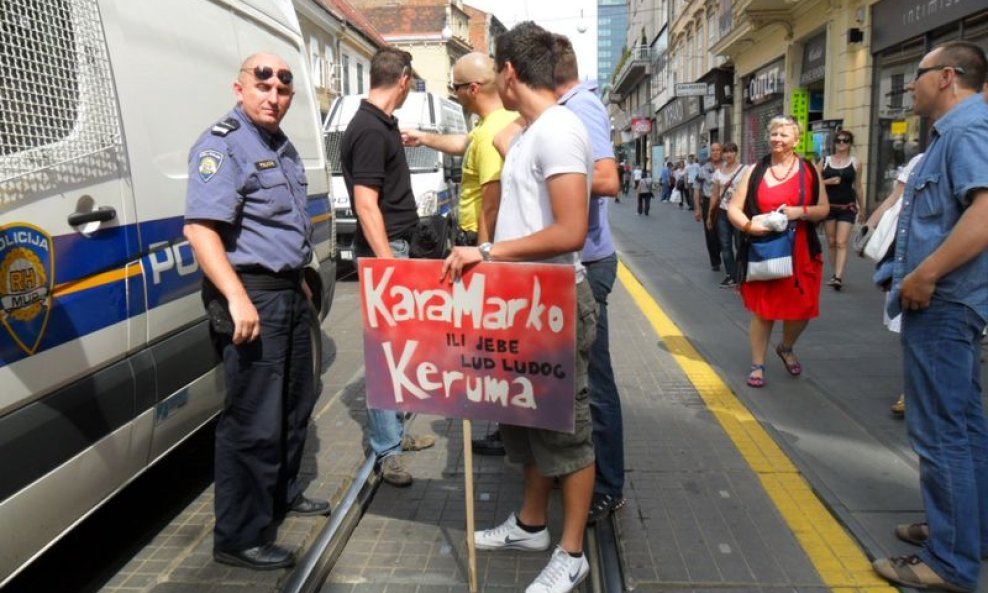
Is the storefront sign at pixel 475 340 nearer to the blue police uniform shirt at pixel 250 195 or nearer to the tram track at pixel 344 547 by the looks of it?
the blue police uniform shirt at pixel 250 195

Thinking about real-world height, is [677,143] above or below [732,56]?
below

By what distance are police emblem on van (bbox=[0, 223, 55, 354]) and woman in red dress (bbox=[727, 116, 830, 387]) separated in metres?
4.03

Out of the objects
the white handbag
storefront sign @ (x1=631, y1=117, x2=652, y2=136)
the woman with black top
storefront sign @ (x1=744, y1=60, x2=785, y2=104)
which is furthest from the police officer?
storefront sign @ (x1=631, y1=117, x2=652, y2=136)

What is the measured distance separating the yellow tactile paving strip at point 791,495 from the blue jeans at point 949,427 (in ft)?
0.88

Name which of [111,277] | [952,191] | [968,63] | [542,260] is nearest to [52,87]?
[111,277]

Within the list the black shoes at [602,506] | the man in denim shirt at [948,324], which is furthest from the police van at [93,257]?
the man in denim shirt at [948,324]

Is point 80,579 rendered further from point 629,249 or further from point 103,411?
point 629,249

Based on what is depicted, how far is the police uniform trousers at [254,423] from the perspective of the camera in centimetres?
295

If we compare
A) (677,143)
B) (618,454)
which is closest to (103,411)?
(618,454)

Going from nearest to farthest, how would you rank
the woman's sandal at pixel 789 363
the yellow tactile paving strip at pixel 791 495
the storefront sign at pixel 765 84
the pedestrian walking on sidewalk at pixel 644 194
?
the yellow tactile paving strip at pixel 791 495, the woman's sandal at pixel 789 363, the storefront sign at pixel 765 84, the pedestrian walking on sidewalk at pixel 644 194

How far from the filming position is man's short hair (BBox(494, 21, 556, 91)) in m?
2.62

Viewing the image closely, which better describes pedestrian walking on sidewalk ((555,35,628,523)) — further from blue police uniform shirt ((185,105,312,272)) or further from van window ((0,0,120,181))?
van window ((0,0,120,181))

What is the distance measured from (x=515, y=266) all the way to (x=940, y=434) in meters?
1.65

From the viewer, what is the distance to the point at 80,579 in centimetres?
308
